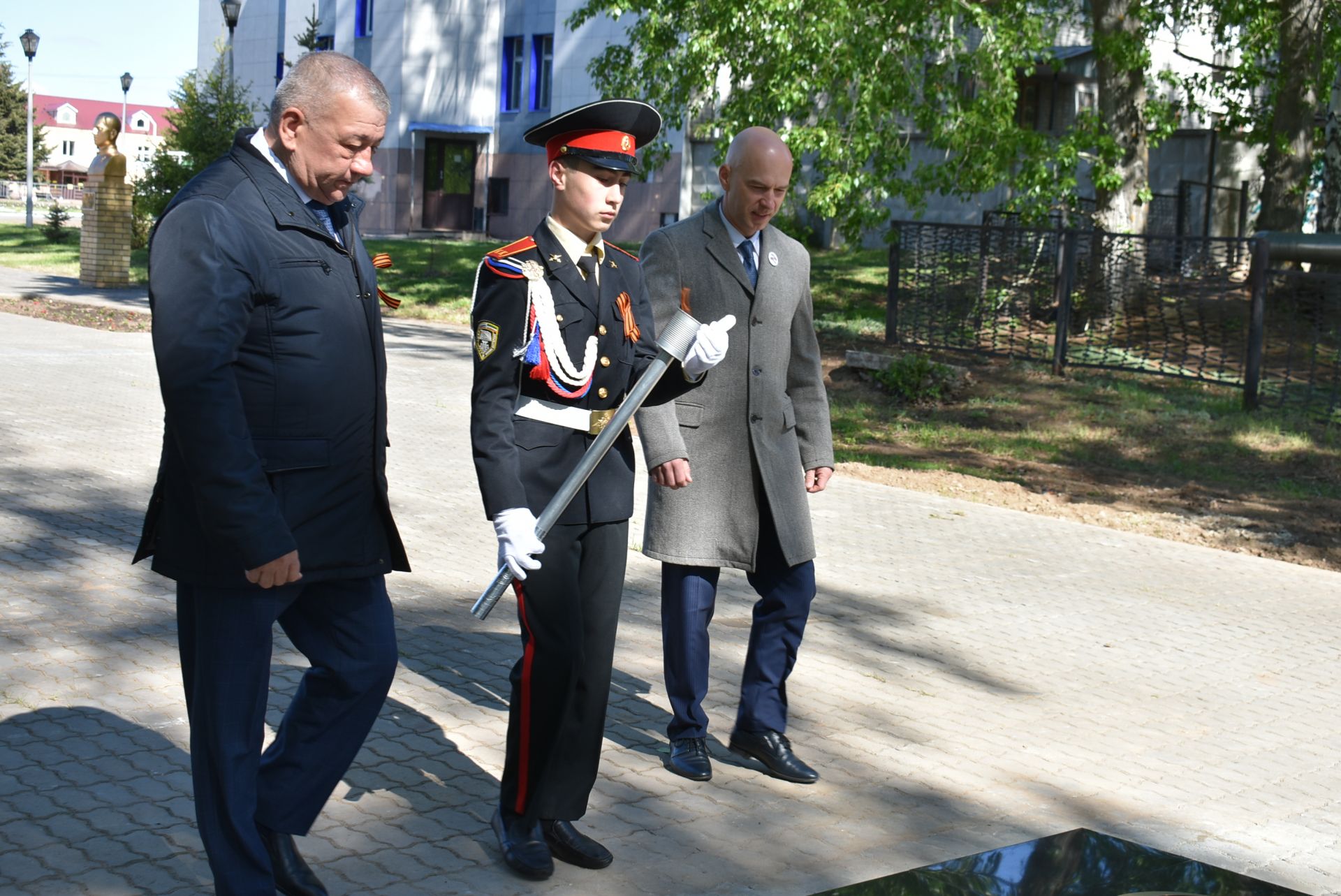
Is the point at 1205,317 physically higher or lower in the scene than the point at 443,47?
lower

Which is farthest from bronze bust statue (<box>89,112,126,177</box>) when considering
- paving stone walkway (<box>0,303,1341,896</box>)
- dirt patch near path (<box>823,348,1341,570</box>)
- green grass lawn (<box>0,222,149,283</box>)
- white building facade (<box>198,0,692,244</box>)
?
paving stone walkway (<box>0,303,1341,896</box>)

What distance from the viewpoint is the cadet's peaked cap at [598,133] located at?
3.68 m

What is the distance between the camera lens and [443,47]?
40844 mm

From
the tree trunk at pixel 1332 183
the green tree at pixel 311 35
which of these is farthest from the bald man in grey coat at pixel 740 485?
the green tree at pixel 311 35

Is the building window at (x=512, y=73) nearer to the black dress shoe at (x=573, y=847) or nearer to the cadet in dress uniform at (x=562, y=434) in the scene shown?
the cadet in dress uniform at (x=562, y=434)

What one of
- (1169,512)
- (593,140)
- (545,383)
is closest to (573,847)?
(545,383)

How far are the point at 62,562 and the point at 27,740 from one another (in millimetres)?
2480

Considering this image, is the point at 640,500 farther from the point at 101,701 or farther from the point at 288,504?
the point at 288,504

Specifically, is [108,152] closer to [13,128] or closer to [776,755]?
[776,755]

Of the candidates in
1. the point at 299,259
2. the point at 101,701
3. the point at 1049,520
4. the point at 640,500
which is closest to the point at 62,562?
the point at 101,701

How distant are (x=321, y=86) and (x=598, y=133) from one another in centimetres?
85

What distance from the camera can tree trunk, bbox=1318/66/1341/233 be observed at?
61.8 ft

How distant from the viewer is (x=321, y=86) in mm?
3057

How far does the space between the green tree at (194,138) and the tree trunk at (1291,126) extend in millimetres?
19584
